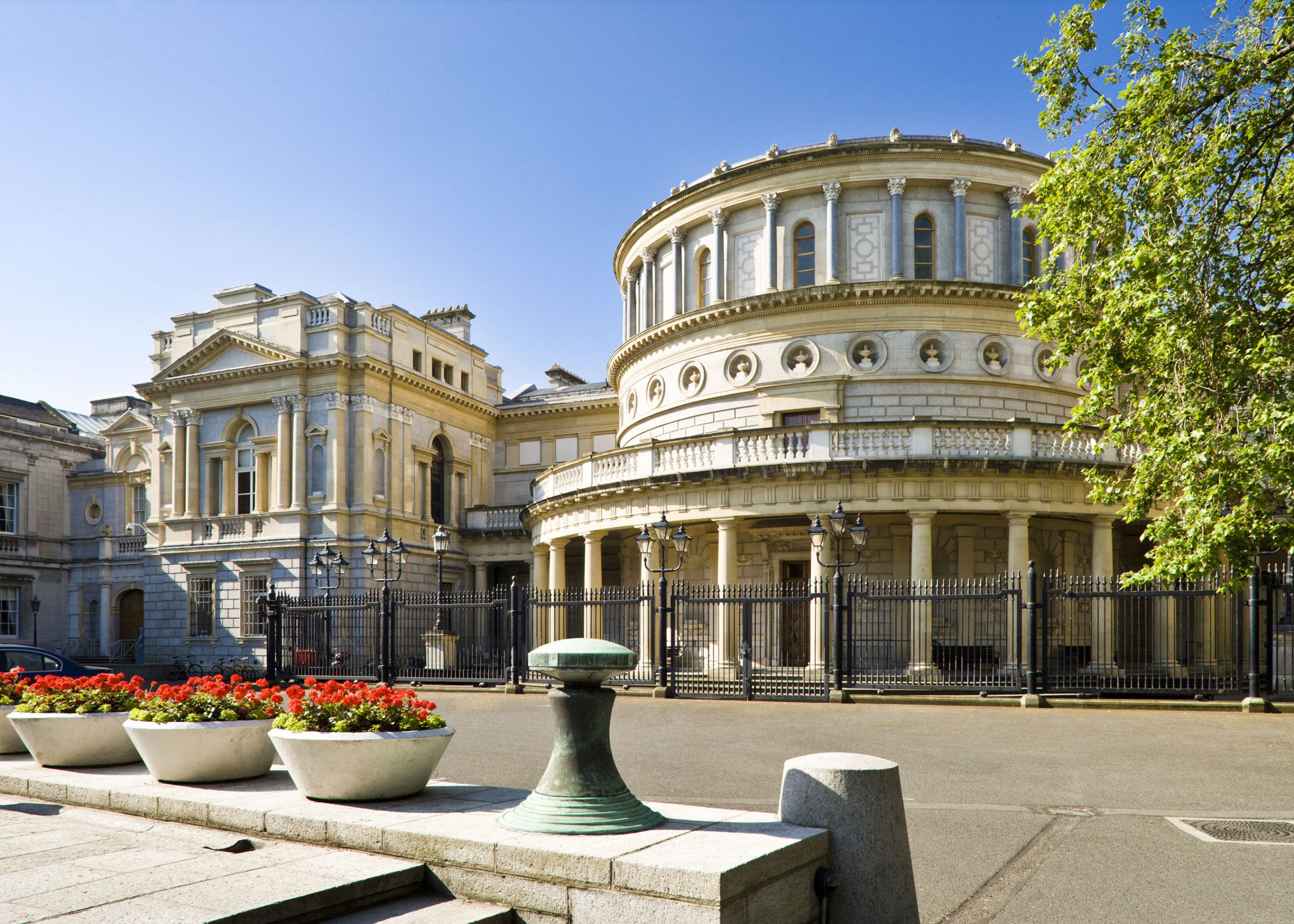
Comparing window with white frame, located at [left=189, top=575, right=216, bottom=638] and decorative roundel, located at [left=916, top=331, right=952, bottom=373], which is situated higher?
decorative roundel, located at [left=916, top=331, right=952, bottom=373]

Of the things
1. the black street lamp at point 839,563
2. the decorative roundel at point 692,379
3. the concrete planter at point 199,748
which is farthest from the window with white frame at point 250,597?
the concrete planter at point 199,748

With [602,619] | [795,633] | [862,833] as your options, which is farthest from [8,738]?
[795,633]

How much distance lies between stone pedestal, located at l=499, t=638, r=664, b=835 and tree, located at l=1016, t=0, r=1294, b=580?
1011cm

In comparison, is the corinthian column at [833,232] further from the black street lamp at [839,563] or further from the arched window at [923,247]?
the black street lamp at [839,563]

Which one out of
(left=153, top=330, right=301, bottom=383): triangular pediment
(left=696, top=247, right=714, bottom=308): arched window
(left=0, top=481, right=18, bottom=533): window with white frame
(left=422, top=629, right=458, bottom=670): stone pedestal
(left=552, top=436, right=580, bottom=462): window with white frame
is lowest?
(left=422, top=629, right=458, bottom=670): stone pedestal

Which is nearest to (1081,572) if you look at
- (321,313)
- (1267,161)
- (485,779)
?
(1267,161)

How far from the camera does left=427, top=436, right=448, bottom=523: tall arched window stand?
44.2m

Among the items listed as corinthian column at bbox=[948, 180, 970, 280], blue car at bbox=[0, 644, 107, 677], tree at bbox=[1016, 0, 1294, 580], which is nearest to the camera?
tree at bbox=[1016, 0, 1294, 580]

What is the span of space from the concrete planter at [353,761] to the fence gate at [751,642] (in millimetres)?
13900

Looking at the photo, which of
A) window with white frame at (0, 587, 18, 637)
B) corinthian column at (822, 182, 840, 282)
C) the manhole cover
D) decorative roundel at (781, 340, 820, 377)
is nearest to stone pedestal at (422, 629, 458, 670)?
decorative roundel at (781, 340, 820, 377)

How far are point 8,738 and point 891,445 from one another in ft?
64.7

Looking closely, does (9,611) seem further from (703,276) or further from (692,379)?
(703,276)

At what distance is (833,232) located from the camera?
3238 cm

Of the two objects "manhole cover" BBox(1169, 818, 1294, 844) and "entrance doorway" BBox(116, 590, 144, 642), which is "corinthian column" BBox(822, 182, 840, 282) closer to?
"manhole cover" BBox(1169, 818, 1294, 844)
